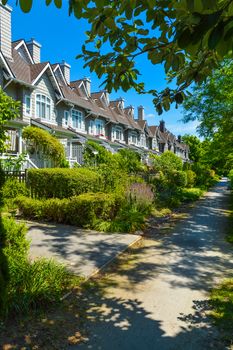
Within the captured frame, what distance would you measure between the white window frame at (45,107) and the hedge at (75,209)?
1474 cm

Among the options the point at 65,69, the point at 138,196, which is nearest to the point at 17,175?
the point at 138,196

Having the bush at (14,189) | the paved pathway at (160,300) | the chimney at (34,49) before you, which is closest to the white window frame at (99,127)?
the chimney at (34,49)

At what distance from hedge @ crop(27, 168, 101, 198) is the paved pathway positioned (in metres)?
4.24

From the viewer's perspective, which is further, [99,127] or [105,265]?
[99,127]

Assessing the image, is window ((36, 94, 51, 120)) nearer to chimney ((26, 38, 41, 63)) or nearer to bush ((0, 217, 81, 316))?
chimney ((26, 38, 41, 63))

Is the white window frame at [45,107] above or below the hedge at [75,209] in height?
above

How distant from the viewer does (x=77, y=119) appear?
30734mm

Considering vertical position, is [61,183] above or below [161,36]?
below

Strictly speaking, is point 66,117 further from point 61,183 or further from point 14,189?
point 61,183

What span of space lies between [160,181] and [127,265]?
13.7 m

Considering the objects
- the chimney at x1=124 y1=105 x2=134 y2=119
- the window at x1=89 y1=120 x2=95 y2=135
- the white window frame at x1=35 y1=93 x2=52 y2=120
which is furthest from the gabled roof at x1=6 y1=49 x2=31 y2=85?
the chimney at x1=124 y1=105 x2=134 y2=119

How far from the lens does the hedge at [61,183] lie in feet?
39.7

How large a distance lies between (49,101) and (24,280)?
22.8 meters

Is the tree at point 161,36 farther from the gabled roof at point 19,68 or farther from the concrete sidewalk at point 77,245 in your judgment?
the gabled roof at point 19,68
